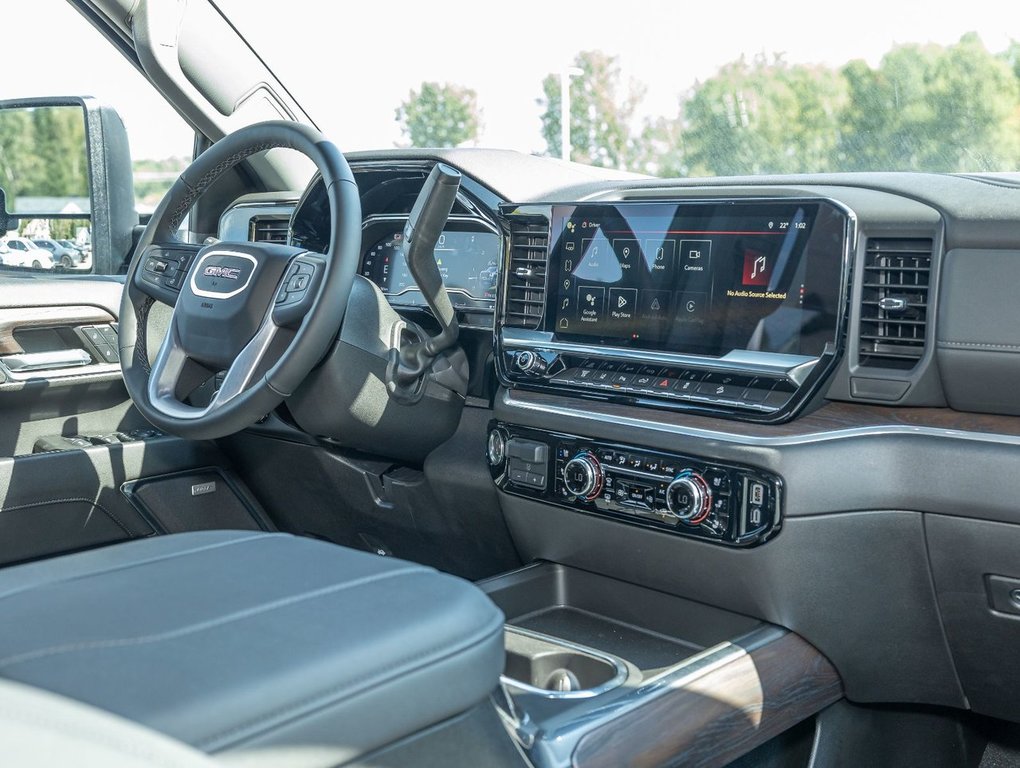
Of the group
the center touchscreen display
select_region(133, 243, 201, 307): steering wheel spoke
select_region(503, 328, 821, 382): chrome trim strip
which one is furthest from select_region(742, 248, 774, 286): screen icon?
select_region(133, 243, 201, 307): steering wheel spoke

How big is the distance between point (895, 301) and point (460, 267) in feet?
3.16

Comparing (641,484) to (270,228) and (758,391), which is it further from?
(270,228)

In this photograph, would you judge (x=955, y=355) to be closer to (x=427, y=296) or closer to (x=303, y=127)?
(x=427, y=296)

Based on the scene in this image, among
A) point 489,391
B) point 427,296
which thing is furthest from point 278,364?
point 489,391

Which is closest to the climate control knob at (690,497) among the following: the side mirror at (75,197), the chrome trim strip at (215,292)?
the chrome trim strip at (215,292)

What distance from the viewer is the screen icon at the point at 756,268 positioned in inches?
66.1

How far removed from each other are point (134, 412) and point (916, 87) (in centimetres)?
203

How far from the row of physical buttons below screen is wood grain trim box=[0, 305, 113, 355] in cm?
143

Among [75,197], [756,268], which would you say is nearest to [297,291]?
[756,268]

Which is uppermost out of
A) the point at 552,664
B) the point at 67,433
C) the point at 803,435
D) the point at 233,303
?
the point at 233,303

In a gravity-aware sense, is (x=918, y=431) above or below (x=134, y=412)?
above

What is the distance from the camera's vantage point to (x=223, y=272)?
2.03 metres

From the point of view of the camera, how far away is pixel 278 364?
182 cm

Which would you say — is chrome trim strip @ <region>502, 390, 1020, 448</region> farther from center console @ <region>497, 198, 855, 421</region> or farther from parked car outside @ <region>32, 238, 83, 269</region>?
parked car outside @ <region>32, 238, 83, 269</region>
